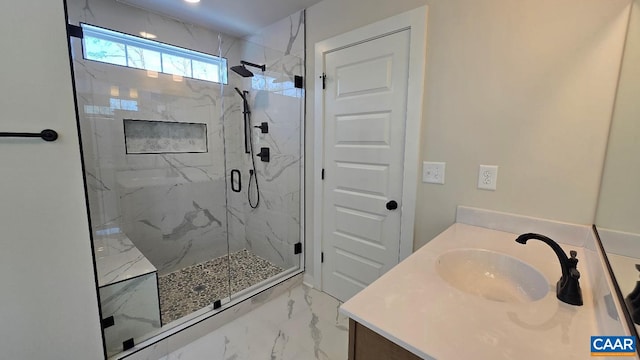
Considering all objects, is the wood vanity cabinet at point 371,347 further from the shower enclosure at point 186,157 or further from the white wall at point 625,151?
the shower enclosure at point 186,157

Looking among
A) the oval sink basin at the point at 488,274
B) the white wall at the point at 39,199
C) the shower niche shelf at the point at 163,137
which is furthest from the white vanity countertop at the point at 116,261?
the oval sink basin at the point at 488,274

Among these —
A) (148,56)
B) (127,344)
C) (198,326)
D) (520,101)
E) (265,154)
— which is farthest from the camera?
(265,154)

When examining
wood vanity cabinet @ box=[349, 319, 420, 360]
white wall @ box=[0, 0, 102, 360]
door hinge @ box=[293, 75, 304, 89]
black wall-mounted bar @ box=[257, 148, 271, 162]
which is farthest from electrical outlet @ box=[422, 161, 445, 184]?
white wall @ box=[0, 0, 102, 360]

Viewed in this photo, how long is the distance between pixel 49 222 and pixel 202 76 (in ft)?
6.63

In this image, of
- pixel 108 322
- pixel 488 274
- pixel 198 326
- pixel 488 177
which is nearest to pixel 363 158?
pixel 488 177

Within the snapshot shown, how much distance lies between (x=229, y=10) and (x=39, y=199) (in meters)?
2.00

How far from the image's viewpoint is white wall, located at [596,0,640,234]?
93cm

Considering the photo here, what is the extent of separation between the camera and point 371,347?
749mm

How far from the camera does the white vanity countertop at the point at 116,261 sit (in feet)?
5.45

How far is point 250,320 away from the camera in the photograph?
204cm

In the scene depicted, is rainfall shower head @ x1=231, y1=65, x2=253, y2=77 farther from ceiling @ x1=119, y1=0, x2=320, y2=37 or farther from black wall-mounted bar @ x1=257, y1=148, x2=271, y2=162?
black wall-mounted bar @ x1=257, y1=148, x2=271, y2=162

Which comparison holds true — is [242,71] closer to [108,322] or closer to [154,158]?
[154,158]

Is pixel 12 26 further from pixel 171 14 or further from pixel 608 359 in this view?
pixel 608 359

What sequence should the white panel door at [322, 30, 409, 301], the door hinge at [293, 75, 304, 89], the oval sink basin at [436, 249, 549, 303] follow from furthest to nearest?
the door hinge at [293, 75, 304, 89] → the white panel door at [322, 30, 409, 301] → the oval sink basin at [436, 249, 549, 303]
